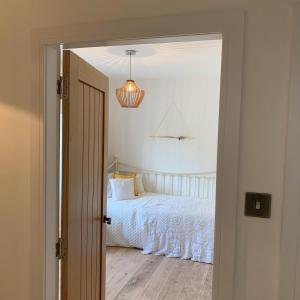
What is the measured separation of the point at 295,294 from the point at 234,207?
1.34 ft

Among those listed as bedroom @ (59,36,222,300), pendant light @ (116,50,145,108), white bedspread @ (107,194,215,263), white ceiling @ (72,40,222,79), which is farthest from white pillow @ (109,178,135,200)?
white ceiling @ (72,40,222,79)

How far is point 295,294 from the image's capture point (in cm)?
126

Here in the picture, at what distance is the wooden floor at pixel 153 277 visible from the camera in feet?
10.1

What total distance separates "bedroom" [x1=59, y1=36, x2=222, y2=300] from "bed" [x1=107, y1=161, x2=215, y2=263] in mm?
12

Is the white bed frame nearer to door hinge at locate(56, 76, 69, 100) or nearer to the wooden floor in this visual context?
the wooden floor

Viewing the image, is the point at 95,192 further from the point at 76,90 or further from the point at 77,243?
the point at 76,90

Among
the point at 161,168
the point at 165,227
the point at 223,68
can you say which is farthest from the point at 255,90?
the point at 161,168

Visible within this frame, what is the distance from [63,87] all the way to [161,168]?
3956mm

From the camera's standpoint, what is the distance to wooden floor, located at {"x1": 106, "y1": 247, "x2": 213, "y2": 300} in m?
3.08

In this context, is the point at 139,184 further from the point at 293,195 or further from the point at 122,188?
the point at 293,195

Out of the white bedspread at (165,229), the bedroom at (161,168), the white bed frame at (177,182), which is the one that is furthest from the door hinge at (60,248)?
the white bed frame at (177,182)

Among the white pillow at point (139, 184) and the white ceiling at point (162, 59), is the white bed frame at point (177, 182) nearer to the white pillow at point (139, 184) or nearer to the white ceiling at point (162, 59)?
the white pillow at point (139, 184)

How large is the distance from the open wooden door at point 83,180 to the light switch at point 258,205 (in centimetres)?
95

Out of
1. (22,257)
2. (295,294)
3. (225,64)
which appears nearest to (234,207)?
(295,294)
